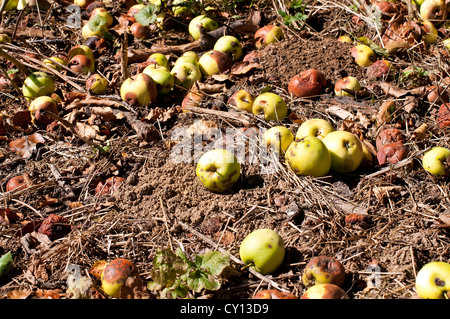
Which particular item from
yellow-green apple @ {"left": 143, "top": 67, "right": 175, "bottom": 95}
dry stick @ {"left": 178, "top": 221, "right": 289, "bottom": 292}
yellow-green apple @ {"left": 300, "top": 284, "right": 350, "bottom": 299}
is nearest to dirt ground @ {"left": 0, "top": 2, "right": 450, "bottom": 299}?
dry stick @ {"left": 178, "top": 221, "right": 289, "bottom": 292}

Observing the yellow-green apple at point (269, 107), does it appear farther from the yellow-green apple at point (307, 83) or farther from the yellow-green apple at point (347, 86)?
the yellow-green apple at point (347, 86)

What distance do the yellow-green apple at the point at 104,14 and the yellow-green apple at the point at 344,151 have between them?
12.7 feet

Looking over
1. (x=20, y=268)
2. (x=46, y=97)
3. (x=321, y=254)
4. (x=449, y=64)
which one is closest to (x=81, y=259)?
(x=20, y=268)

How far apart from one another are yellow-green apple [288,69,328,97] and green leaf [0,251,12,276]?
2957 mm

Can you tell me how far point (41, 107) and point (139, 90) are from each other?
104cm

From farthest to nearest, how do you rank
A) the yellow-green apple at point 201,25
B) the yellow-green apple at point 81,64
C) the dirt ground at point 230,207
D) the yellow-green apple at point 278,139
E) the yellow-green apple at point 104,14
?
the yellow-green apple at point 104,14 < the yellow-green apple at point 201,25 < the yellow-green apple at point 81,64 < the yellow-green apple at point 278,139 < the dirt ground at point 230,207

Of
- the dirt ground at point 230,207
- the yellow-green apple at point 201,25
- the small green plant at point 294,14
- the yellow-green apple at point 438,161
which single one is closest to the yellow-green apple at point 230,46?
the yellow-green apple at point 201,25

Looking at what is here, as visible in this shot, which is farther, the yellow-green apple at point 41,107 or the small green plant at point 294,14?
the small green plant at point 294,14

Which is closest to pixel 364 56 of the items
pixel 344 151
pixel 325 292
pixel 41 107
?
pixel 344 151

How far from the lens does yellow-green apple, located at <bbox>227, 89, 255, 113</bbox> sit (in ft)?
13.9

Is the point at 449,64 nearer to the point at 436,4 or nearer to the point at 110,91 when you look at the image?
the point at 436,4

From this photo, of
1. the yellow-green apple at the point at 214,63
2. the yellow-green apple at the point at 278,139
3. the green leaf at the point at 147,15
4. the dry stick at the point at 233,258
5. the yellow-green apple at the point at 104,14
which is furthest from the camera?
the yellow-green apple at the point at 104,14

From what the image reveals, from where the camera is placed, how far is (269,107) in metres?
4.06

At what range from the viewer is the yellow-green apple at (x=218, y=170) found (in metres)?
3.36
